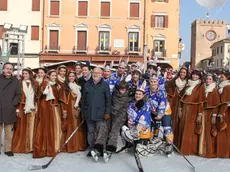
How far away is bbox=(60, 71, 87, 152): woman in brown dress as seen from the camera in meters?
6.15

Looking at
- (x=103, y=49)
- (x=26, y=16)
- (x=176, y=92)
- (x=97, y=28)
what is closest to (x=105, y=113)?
(x=176, y=92)

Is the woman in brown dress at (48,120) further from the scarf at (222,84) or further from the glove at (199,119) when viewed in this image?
the scarf at (222,84)

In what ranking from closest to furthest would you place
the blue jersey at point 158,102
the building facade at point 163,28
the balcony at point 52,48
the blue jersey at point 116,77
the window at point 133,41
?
1. the blue jersey at point 158,102
2. the blue jersey at point 116,77
3. the balcony at point 52,48
4. the window at point 133,41
5. the building facade at point 163,28

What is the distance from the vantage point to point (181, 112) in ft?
20.6

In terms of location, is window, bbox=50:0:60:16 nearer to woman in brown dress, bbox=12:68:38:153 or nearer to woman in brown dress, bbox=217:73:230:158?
woman in brown dress, bbox=12:68:38:153

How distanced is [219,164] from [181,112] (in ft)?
3.87

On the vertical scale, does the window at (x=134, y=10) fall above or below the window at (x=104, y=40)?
above

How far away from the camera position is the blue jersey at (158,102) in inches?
233

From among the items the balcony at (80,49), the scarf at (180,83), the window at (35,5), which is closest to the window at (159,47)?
the balcony at (80,49)

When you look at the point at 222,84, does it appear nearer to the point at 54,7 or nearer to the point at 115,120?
the point at 115,120

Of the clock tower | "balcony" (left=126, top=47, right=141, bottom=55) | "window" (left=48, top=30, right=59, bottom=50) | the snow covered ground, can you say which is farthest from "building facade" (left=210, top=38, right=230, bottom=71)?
the snow covered ground

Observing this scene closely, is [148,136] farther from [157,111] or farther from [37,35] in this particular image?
[37,35]

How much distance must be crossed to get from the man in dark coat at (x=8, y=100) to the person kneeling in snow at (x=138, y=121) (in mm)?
1995

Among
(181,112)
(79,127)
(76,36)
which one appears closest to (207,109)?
(181,112)
